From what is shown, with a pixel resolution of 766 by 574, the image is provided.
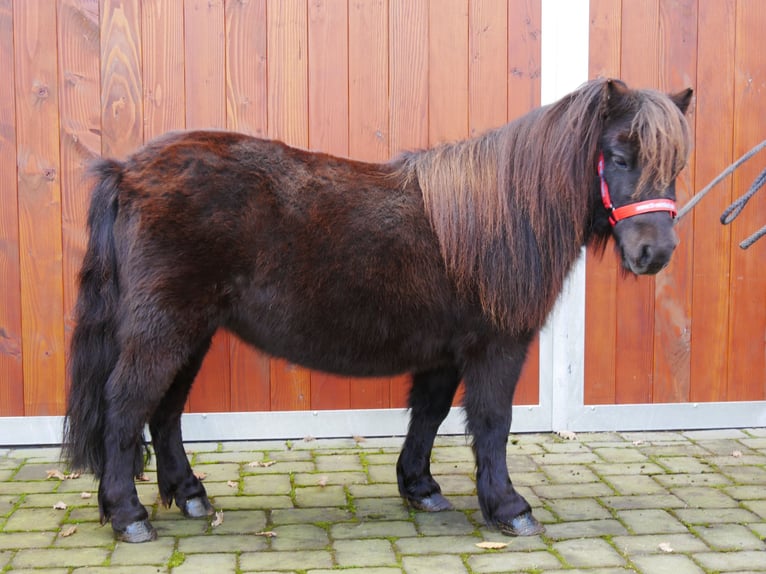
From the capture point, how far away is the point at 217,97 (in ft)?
15.9

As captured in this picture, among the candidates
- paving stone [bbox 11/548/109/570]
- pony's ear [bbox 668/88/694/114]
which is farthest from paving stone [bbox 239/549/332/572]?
pony's ear [bbox 668/88/694/114]

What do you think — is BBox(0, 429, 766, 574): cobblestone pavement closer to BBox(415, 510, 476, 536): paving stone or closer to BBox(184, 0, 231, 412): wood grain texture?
BBox(415, 510, 476, 536): paving stone

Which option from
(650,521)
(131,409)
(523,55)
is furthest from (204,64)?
(650,521)

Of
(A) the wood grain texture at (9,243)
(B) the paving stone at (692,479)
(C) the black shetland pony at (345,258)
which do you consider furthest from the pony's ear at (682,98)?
(A) the wood grain texture at (9,243)

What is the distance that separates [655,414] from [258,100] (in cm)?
337

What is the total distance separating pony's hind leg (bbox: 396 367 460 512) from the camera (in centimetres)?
394

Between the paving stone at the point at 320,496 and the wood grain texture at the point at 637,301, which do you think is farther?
the wood grain texture at the point at 637,301

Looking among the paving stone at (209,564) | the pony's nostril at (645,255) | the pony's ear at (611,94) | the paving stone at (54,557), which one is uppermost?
the pony's ear at (611,94)

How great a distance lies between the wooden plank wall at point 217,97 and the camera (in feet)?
15.5

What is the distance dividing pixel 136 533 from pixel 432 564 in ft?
4.33

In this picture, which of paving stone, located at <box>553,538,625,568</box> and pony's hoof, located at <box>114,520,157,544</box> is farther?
pony's hoof, located at <box>114,520,157,544</box>

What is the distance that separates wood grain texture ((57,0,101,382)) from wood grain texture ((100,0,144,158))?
4 centimetres

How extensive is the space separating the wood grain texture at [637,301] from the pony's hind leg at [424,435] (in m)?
1.81

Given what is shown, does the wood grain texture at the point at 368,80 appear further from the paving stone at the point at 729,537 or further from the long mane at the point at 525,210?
the paving stone at the point at 729,537
